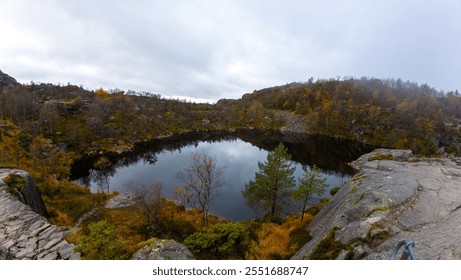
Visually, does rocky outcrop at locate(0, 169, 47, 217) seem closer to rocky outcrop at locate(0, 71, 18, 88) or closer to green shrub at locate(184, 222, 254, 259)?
green shrub at locate(184, 222, 254, 259)

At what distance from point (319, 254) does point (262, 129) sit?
151336 millimetres

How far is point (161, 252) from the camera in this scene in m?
15.5

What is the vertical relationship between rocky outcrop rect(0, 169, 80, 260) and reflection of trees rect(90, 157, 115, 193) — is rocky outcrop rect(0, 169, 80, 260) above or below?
above

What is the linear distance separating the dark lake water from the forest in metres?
5.33

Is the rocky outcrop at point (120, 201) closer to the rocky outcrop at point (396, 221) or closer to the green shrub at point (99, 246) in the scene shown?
the green shrub at point (99, 246)

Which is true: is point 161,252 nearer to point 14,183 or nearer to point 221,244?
point 221,244

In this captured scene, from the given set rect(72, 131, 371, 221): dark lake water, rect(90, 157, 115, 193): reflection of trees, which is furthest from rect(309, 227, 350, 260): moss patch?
rect(90, 157, 115, 193): reflection of trees

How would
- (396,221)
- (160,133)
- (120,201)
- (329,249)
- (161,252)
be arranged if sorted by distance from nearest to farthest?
(396,221) → (329,249) → (161,252) → (120,201) → (160,133)

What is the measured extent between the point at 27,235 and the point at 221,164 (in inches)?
2302

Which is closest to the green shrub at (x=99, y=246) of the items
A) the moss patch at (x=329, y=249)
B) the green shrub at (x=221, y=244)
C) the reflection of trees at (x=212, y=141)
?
the green shrub at (x=221, y=244)

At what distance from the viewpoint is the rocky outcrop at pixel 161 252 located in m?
15.2

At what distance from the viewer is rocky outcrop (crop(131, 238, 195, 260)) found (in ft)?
49.8

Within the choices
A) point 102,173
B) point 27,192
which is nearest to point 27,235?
point 27,192
